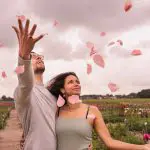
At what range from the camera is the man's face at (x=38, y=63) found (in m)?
3.63

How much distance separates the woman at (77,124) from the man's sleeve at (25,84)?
0.27m

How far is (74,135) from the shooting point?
3295 millimetres

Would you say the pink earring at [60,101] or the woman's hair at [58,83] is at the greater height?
the woman's hair at [58,83]

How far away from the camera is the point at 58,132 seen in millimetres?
3320

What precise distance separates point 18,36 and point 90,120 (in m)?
0.76

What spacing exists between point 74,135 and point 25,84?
476mm

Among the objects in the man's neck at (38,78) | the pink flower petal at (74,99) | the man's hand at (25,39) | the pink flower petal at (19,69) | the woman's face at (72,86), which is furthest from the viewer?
the man's neck at (38,78)

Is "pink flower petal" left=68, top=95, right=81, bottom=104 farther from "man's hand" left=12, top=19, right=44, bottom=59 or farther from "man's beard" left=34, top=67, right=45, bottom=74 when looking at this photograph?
"man's hand" left=12, top=19, right=44, bottom=59

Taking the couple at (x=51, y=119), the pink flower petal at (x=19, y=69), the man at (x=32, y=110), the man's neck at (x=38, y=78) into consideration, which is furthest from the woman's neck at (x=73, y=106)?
the pink flower petal at (x=19, y=69)

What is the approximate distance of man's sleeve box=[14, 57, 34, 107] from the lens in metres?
3.21

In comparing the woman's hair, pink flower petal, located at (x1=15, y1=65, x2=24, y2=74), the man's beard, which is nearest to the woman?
the woman's hair

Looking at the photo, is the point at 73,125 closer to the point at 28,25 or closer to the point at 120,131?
the point at 28,25

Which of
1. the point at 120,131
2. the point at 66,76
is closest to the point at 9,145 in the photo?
the point at 120,131

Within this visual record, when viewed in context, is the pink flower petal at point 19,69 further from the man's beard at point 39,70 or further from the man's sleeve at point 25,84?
the man's beard at point 39,70
